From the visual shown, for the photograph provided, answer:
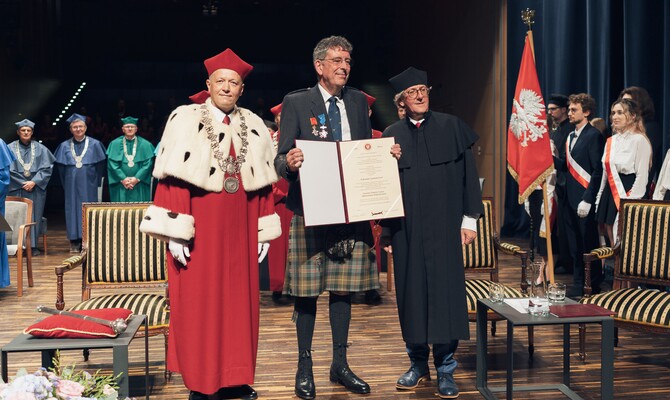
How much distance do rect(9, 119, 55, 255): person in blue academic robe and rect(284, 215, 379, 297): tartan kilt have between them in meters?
6.39

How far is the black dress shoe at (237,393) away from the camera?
3.84 meters

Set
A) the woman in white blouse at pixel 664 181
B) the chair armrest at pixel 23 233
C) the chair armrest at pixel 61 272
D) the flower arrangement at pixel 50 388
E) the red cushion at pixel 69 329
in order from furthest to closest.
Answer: the chair armrest at pixel 23 233 < the woman in white blouse at pixel 664 181 < the chair armrest at pixel 61 272 < the red cushion at pixel 69 329 < the flower arrangement at pixel 50 388

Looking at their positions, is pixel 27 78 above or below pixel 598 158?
above

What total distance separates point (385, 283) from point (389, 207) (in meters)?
3.61

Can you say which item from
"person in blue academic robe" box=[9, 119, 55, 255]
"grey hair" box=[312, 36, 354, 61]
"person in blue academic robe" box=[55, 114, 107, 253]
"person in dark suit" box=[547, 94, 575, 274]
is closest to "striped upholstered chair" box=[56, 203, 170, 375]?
"grey hair" box=[312, 36, 354, 61]

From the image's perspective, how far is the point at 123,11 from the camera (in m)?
19.2

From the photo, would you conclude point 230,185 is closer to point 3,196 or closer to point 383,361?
point 383,361

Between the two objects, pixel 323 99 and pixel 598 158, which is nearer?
pixel 323 99

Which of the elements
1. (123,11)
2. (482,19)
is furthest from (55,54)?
(482,19)

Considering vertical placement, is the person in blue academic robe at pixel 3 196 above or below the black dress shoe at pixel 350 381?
above

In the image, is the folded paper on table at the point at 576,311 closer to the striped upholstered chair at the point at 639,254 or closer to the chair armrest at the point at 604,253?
the striped upholstered chair at the point at 639,254

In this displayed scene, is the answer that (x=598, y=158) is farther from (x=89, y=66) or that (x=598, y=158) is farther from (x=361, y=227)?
(x=89, y=66)

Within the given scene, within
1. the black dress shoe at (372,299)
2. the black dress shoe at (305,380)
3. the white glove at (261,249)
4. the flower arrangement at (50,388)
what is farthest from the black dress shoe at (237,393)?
the black dress shoe at (372,299)

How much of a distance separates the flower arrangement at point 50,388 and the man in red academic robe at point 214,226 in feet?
4.77
